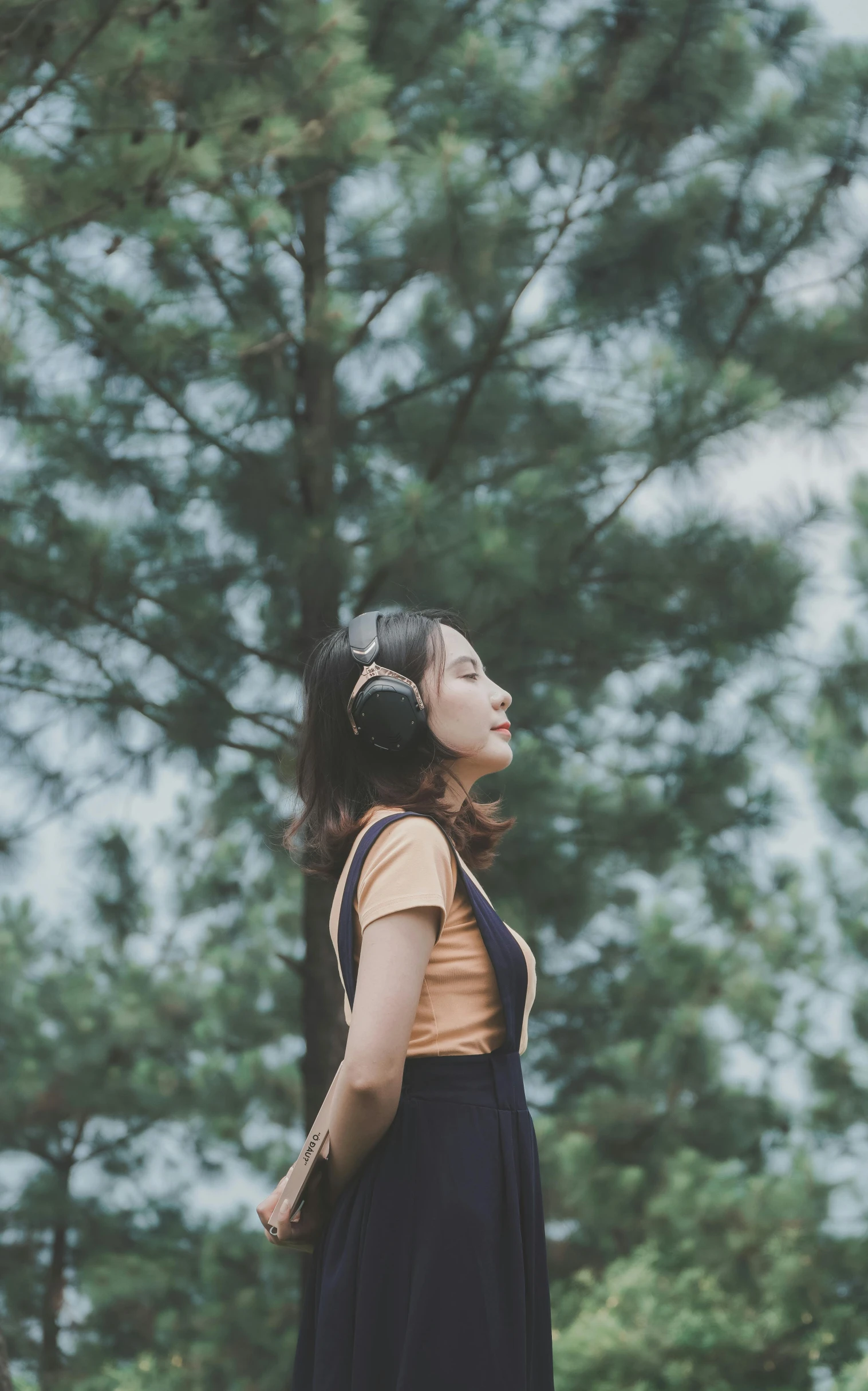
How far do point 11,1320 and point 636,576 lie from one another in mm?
5264

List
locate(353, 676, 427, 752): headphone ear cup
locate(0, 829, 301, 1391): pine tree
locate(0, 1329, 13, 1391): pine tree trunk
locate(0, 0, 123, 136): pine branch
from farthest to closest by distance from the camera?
locate(0, 829, 301, 1391): pine tree
locate(0, 0, 123, 136): pine branch
locate(0, 1329, 13, 1391): pine tree trunk
locate(353, 676, 427, 752): headphone ear cup

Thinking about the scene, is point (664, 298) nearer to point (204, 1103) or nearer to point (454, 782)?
point (454, 782)

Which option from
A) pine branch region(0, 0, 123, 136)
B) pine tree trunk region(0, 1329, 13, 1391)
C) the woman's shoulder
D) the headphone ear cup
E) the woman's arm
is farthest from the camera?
pine branch region(0, 0, 123, 136)

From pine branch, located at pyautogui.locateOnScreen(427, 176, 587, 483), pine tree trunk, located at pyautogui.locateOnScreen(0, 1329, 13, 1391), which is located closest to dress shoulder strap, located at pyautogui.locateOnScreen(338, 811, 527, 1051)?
pine tree trunk, located at pyautogui.locateOnScreen(0, 1329, 13, 1391)

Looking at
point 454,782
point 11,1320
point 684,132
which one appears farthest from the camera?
point 11,1320

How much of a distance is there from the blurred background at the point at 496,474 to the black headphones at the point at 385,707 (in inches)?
40.5

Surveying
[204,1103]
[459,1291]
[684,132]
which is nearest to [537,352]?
[684,132]

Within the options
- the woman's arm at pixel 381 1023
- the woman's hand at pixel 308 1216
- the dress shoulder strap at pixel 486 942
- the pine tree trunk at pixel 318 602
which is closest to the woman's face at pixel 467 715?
the dress shoulder strap at pixel 486 942

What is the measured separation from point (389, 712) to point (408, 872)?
0.22m

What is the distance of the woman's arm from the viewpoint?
129 cm

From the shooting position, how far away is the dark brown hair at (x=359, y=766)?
1.57 meters

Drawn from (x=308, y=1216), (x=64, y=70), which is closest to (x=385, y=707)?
(x=308, y=1216)

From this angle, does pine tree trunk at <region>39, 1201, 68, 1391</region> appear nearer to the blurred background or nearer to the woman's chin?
the blurred background

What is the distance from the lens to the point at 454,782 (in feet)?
5.21
